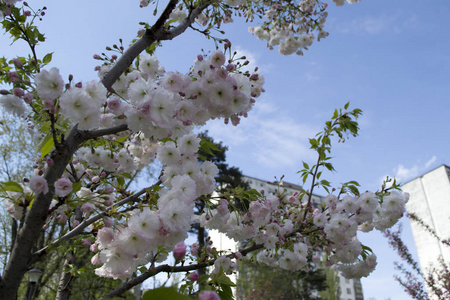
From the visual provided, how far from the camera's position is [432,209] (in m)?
21.0

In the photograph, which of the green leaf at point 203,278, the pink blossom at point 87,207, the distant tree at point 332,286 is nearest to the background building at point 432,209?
the distant tree at point 332,286

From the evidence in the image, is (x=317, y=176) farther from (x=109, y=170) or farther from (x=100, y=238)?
(x=100, y=238)

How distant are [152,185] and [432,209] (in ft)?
78.5

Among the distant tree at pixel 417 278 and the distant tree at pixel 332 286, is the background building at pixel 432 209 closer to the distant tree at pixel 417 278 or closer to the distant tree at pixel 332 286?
the distant tree at pixel 332 286

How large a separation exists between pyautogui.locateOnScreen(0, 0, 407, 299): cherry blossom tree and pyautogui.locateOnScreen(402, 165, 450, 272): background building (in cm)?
Result: 2009

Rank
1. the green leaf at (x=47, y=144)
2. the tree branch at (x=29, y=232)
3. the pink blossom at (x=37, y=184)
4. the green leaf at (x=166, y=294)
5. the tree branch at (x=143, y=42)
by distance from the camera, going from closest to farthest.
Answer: the green leaf at (x=166, y=294) → the pink blossom at (x=37, y=184) → the tree branch at (x=29, y=232) → the green leaf at (x=47, y=144) → the tree branch at (x=143, y=42)

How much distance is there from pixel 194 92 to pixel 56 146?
84 cm

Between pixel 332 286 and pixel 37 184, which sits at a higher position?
pixel 332 286

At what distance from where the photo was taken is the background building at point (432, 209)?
2009cm

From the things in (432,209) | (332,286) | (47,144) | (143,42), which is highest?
(432,209)

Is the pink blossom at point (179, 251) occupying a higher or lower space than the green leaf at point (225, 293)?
higher

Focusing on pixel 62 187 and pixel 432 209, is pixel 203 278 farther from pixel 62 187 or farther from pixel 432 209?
pixel 432 209

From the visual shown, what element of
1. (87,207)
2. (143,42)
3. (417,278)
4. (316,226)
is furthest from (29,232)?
(417,278)

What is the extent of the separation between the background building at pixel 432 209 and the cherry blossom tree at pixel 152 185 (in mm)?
20087
